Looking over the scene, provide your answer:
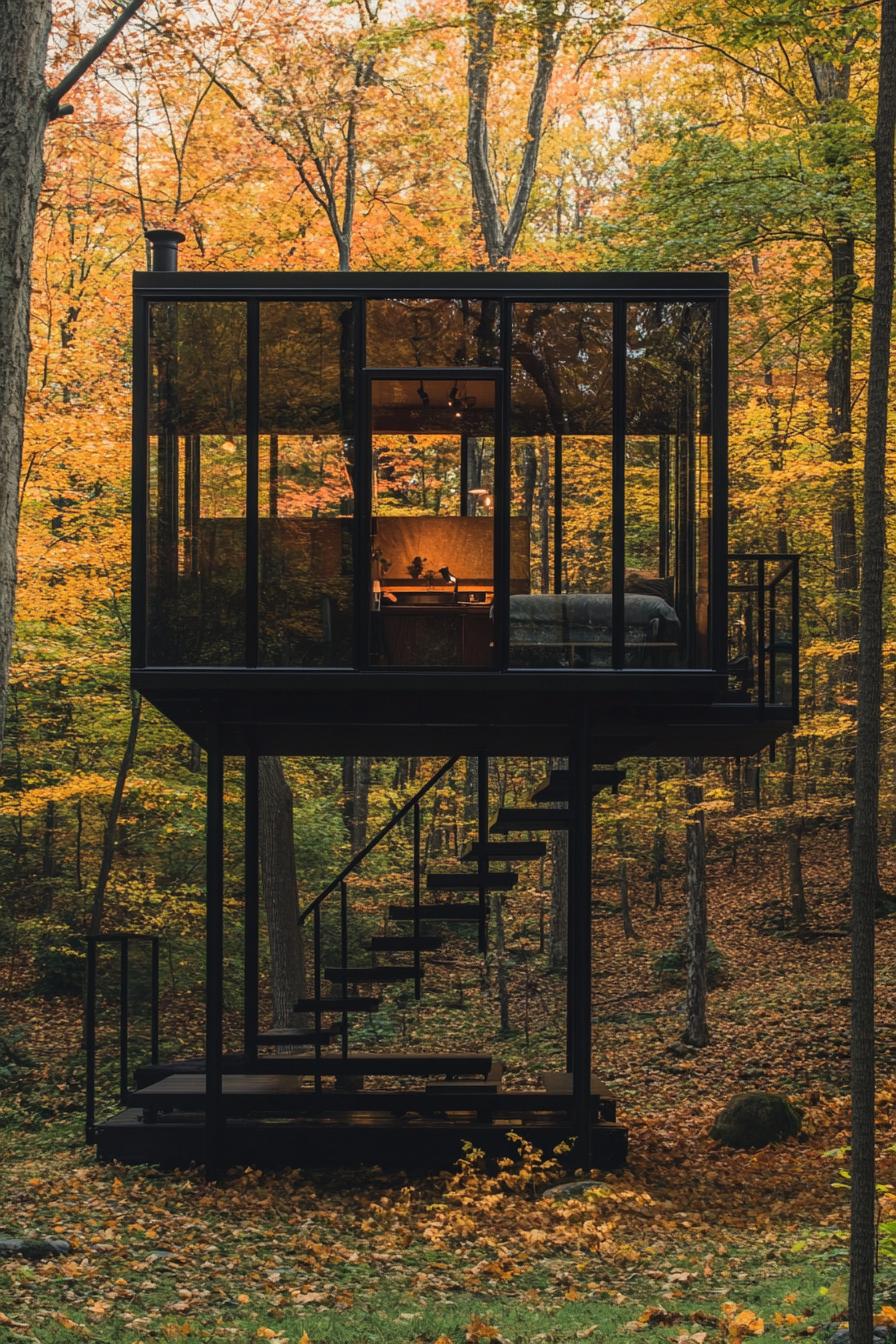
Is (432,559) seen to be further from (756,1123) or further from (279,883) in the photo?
(279,883)

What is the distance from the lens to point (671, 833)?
25281mm

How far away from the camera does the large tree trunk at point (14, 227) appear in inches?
233

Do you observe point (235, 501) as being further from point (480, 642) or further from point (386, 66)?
point (386, 66)

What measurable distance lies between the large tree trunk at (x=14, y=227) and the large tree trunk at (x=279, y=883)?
8.92 meters

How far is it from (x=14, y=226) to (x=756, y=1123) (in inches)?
325

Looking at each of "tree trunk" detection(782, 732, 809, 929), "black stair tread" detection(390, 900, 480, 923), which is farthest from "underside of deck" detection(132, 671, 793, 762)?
"tree trunk" detection(782, 732, 809, 929)

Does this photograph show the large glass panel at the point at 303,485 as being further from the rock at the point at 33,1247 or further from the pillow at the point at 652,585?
the rock at the point at 33,1247

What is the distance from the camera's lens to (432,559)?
942 centimetres

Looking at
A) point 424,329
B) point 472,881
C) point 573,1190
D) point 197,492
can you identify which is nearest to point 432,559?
point 424,329

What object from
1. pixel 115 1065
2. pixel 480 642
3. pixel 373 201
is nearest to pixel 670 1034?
pixel 115 1065

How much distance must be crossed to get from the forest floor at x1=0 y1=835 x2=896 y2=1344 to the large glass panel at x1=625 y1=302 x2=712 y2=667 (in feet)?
11.1

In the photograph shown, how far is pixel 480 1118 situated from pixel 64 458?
349 inches

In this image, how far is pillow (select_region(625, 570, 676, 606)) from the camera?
28.9 feet

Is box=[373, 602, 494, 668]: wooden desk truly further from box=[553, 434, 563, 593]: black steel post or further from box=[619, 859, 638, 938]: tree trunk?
box=[619, 859, 638, 938]: tree trunk
